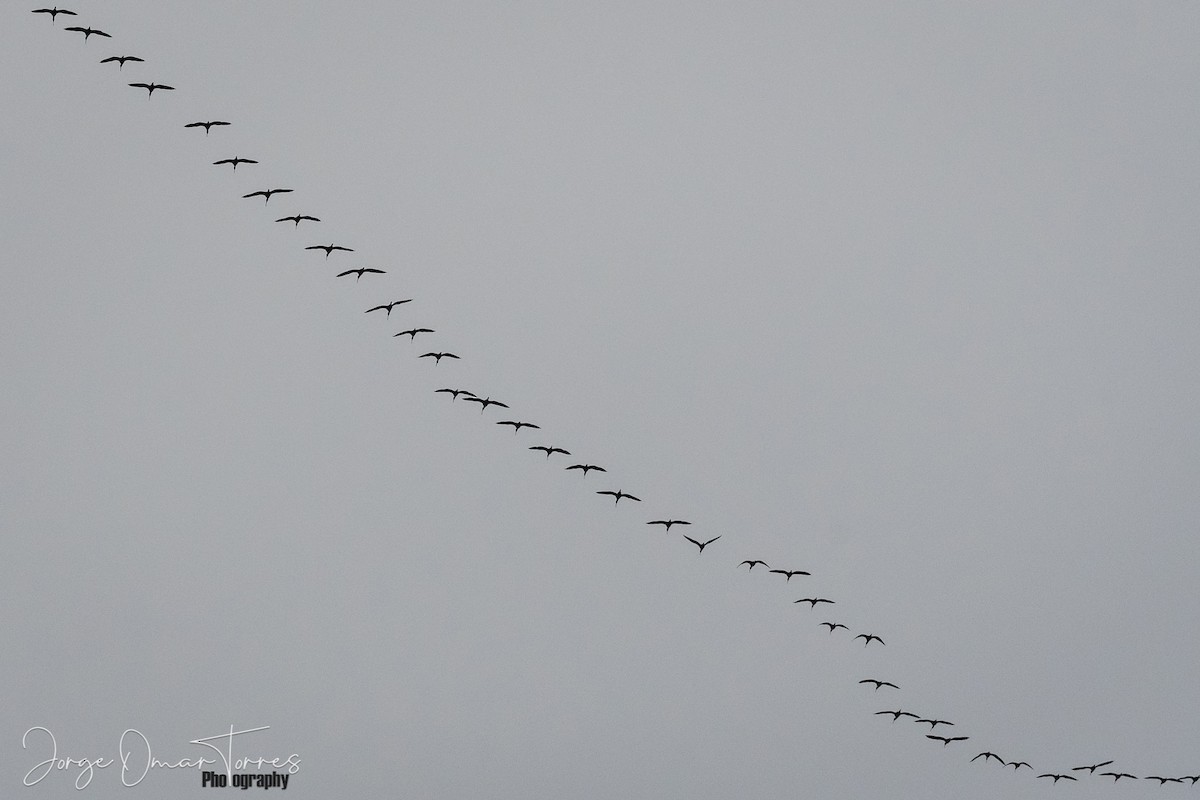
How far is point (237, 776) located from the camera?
177125 millimetres
